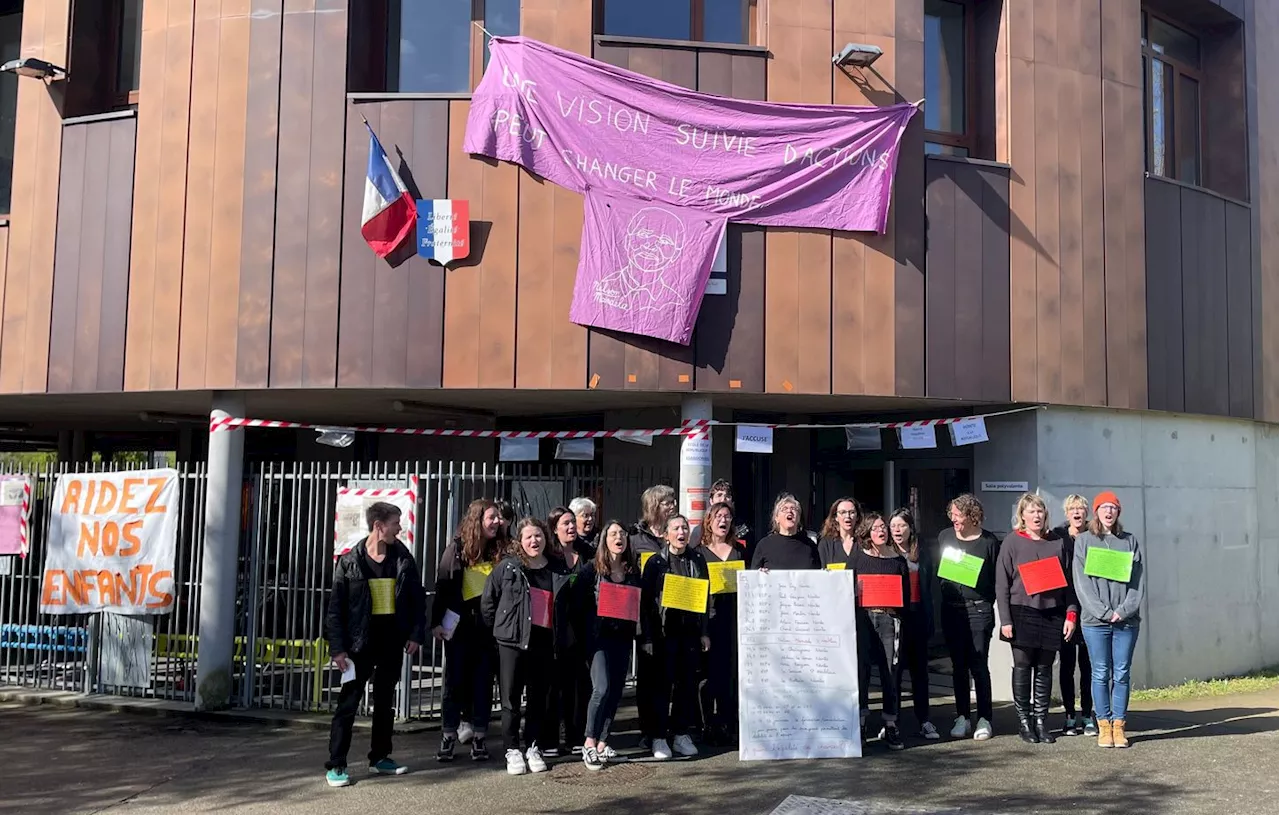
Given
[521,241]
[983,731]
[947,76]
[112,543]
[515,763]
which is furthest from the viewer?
[947,76]

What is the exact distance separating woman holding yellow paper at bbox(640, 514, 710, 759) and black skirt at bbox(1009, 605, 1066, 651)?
7.65ft

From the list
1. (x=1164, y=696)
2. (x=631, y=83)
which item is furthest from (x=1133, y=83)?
(x=1164, y=696)

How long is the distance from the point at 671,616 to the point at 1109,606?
3167 millimetres

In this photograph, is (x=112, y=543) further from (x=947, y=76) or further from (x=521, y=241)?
(x=947, y=76)

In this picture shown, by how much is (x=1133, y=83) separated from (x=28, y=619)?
1258 cm

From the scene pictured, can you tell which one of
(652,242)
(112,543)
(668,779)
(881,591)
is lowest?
(668,779)

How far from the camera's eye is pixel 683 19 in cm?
1042

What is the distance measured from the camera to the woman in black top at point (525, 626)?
7273mm

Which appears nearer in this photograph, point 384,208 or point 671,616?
point 671,616

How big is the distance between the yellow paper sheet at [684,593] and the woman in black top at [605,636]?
0.22 meters

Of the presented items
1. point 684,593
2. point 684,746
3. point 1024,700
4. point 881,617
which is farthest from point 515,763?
point 1024,700

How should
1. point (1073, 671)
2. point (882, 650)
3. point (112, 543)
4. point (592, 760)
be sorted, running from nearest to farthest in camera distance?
point (592, 760)
point (882, 650)
point (1073, 671)
point (112, 543)

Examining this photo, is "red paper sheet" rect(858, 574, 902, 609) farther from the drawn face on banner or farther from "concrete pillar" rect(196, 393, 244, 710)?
"concrete pillar" rect(196, 393, 244, 710)

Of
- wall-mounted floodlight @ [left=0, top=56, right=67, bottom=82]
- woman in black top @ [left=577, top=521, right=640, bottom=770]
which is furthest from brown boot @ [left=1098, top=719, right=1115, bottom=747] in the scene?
wall-mounted floodlight @ [left=0, top=56, right=67, bottom=82]
